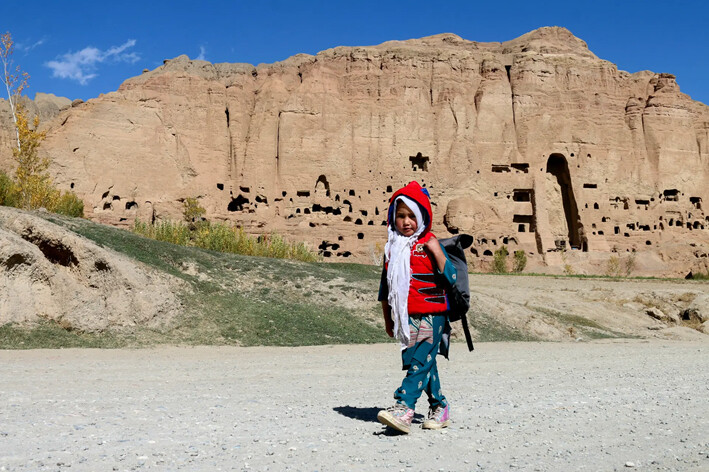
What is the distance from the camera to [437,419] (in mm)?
5363

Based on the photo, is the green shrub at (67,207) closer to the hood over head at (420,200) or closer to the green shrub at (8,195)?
the green shrub at (8,195)

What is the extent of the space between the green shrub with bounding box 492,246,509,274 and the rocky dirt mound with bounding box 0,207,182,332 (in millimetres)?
37025

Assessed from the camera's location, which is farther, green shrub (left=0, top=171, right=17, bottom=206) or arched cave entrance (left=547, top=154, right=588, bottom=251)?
arched cave entrance (left=547, top=154, right=588, bottom=251)

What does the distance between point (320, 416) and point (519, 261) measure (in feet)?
148

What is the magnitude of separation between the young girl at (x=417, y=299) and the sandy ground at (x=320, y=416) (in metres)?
0.38

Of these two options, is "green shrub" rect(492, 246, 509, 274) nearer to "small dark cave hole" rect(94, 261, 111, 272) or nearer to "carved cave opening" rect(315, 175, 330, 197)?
"carved cave opening" rect(315, 175, 330, 197)

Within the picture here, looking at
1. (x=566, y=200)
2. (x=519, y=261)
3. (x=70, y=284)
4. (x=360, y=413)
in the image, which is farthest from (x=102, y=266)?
(x=566, y=200)

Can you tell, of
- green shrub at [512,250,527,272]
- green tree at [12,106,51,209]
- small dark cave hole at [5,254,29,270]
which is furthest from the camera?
green shrub at [512,250,527,272]

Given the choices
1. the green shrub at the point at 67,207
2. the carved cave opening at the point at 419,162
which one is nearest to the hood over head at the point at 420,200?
the green shrub at the point at 67,207

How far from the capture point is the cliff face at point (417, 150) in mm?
50594

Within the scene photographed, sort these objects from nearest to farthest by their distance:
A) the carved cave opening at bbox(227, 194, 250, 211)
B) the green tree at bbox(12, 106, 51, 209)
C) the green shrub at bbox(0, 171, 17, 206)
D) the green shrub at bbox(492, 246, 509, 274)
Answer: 1. the green tree at bbox(12, 106, 51, 209)
2. the green shrub at bbox(0, 171, 17, 206)
3. the green shrub at bbox(492, 246, 509, 274)
4. the carved cave opening at bbox(227, 194, 250, 211)

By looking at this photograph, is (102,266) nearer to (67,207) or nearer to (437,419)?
(437,419)

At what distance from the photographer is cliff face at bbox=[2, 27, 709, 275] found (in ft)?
166

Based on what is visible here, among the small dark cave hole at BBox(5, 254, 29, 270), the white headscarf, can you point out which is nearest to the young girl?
the white headscarf
